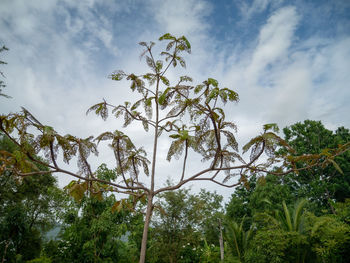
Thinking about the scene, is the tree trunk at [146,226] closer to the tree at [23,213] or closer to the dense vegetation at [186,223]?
the dense vegetation at [186,223]

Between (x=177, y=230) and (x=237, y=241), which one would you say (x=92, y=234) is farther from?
(x=237, y=241)

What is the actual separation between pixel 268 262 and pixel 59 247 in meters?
8.59

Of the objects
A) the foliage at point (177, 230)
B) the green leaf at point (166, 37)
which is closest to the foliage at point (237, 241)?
the foliage at point (177, 230)

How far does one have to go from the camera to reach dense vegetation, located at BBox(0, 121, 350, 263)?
24.8ft

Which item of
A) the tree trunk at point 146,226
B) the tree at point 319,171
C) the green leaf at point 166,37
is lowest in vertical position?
the tree trunk at point 146,226

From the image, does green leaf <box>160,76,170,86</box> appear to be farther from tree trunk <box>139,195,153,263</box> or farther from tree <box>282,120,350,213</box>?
tree <box>282,120,350,213</box>

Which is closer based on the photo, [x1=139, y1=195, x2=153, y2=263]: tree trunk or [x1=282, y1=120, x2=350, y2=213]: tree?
[x1=139, y1=195, x2=153, y2=263]: tree trunk

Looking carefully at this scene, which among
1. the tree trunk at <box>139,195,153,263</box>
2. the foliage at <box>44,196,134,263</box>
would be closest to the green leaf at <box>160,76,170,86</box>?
the tree trunk at <box>139,195,153,263</box>

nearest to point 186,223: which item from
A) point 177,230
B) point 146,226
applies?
point 177,230

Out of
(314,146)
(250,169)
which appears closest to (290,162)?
(250,169)

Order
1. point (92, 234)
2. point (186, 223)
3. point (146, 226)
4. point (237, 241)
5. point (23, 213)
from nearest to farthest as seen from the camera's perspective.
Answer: point (146, 226) < point (92, 234) < point (237, 241) < point (23, 213) < point (186, 223)

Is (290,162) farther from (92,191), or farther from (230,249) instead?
(230,249)

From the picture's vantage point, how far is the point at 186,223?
13141mm

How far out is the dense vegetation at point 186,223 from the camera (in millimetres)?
7559
